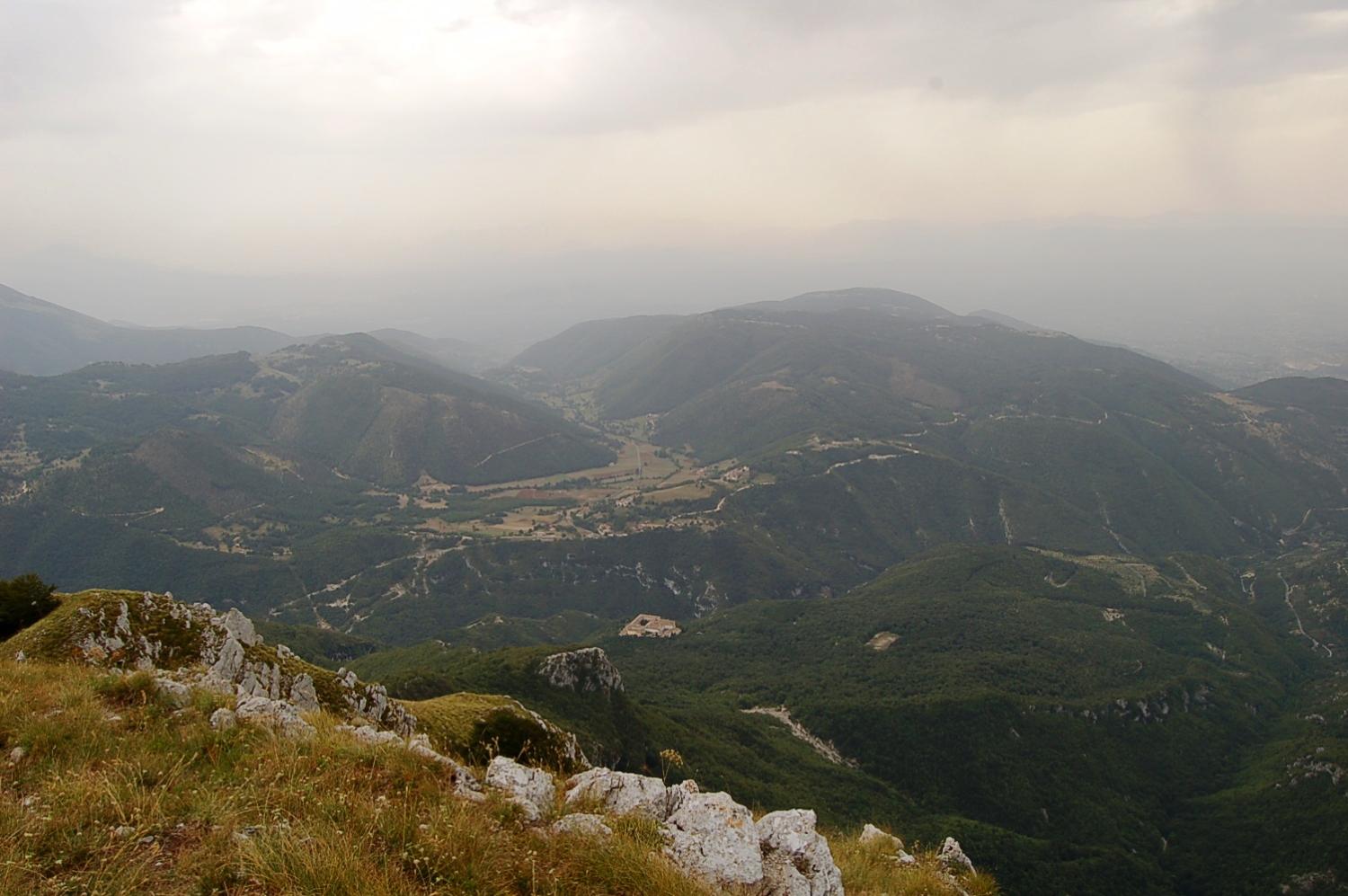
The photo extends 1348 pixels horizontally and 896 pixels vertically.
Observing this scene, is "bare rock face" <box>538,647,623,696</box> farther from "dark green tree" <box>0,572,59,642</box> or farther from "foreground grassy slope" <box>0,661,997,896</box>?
"foreground grassy slope" <box>0,661,997,896</box>

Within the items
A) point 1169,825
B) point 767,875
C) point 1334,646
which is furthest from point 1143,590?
point 767,875

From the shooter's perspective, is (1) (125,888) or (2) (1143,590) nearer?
(1) (125,888)

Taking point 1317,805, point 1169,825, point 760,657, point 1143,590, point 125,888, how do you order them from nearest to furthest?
point 125,888 < point 1317,805 < point 1169,825 < point 760,657 < point 1143,590

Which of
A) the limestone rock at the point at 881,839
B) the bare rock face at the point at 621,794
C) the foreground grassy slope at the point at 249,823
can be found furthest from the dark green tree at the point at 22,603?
the limestone rock at the point at 881,839

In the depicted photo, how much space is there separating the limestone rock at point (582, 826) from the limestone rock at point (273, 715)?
18.3 feet

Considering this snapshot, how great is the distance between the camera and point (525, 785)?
1193 cm

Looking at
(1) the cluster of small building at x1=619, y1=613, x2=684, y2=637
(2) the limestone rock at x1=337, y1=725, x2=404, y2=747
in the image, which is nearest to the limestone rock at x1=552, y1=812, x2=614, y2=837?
(2) the limestone rock at x1=337, y1=725, x2=404, y2=747

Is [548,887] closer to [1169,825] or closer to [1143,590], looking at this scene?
[1169,825]

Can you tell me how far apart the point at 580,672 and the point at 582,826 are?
7497 centimetres

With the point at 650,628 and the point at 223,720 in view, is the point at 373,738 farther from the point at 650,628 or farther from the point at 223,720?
the point at 650,628

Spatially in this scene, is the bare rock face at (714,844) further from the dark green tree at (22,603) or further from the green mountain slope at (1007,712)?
the green mountain slope at (1007,712)

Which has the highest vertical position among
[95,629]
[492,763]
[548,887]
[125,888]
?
[125,888]

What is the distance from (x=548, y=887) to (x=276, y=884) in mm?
3126

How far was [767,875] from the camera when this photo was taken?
11156 mm
